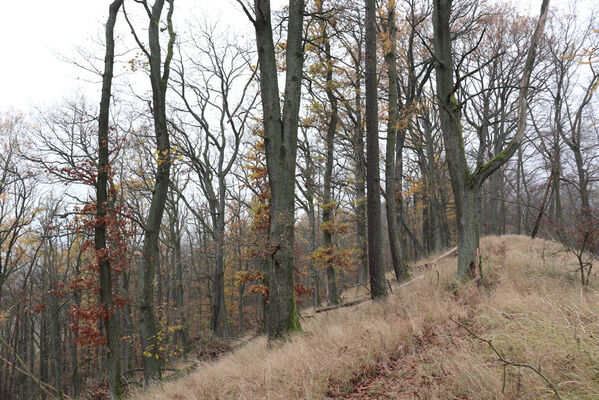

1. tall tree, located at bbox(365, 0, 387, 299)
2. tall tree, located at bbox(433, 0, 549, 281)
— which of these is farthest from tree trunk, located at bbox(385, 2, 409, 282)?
tall tree, located at bbox(433, 0, 549, 281)

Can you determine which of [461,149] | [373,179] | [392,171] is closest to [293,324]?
[373,179]

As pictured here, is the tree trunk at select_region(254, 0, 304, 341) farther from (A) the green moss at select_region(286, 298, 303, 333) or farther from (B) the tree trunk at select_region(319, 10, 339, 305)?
(B) the tree trunk at select_region(319, 10, 339, 305)

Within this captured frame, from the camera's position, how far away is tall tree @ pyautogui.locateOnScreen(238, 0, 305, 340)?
599 cm

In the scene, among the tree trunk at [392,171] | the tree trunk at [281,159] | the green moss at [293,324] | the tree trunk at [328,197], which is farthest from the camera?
the tree trunk at [328,197]

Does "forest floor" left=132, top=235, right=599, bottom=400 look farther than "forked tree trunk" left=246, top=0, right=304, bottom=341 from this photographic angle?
No

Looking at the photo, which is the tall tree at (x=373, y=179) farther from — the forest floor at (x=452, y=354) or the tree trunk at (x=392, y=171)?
the tree trunk at (x=392, y=171)

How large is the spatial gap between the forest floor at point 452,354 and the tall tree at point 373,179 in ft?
3.74

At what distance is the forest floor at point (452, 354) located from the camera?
267 centimetres

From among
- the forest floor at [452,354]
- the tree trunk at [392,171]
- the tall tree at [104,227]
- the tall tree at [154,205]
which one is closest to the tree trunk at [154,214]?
the tall tree at [154,205]

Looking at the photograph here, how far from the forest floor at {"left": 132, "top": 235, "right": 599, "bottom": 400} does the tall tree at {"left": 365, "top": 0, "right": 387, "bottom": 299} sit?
1139mm

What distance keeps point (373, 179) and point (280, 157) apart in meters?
2.35

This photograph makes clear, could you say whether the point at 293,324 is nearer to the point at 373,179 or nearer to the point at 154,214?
the point at 373,179

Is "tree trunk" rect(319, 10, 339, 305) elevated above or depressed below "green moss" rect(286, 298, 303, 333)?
above

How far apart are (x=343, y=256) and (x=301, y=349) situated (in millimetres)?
7867
